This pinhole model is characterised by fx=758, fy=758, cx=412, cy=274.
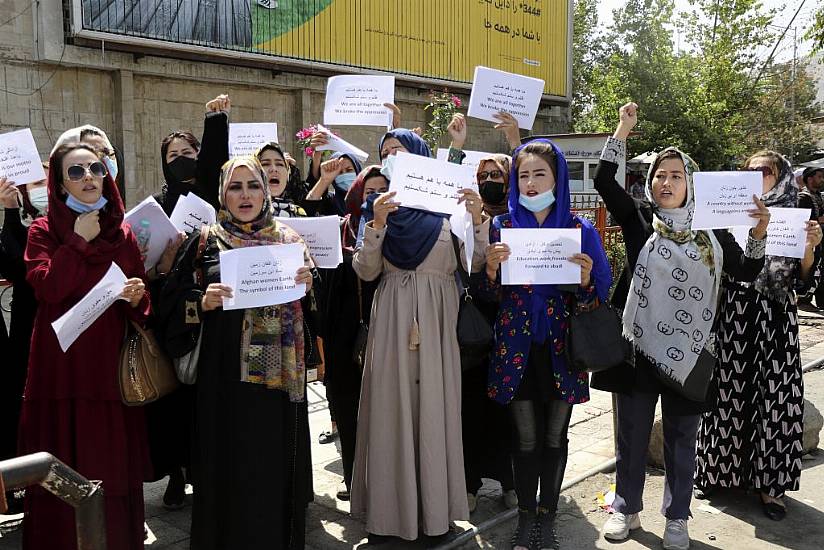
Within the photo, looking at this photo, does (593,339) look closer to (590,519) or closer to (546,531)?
(546,531)

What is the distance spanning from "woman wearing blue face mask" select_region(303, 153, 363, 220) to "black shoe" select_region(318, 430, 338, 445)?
176 centimetres

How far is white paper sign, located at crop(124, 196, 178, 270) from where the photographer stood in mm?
3775

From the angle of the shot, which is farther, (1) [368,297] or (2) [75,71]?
(2) [75,71]

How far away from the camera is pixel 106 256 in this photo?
332 cm

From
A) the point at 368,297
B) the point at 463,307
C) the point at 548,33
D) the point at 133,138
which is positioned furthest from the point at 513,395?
the point at 548,33

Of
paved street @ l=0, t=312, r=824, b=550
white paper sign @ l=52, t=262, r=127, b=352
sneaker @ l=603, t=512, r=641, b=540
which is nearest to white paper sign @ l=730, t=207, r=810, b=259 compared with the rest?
paved street @ l=0, t=312, r=824, b=550

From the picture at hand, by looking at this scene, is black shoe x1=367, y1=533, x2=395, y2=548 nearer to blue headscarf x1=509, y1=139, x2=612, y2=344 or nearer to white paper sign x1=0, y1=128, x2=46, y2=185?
blue headscarf x1=509, y1=139, x2=612, y2=344

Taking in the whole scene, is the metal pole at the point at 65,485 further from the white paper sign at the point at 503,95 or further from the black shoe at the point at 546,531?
the white paper sign at the point at 503,95

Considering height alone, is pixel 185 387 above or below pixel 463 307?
below

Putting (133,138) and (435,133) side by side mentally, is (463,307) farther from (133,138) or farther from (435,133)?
(435,133)

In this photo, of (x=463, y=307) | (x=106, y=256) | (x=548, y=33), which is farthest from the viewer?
(x=548, y=33)

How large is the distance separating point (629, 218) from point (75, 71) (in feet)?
33.8

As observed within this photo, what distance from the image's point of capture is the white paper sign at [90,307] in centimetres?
301

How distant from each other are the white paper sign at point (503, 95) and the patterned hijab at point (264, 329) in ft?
5.61
